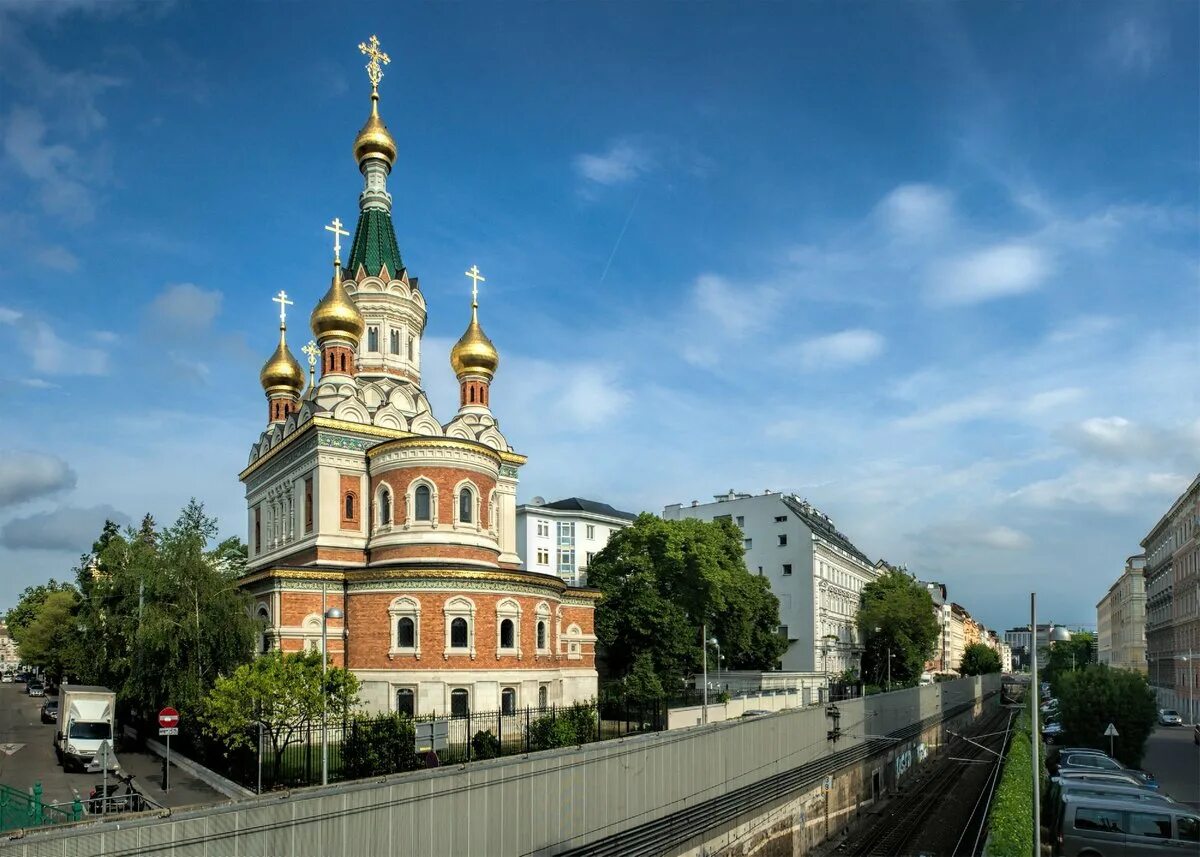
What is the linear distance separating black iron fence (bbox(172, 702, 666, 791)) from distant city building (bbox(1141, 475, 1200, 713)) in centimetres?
3892

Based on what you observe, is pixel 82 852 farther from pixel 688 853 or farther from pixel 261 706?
pixel 261 706

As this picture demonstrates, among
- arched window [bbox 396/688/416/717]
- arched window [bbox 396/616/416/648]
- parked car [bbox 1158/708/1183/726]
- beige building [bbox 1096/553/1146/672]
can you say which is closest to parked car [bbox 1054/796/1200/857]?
arched window [bbox 396/688/416/717]

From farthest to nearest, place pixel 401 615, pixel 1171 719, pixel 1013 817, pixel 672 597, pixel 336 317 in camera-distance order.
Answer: pixel 1171 719, pixel 672 597, pixel 336 317, pixel 401 615, pixel 1013 817

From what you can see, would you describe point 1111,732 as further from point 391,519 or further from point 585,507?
point 585,507

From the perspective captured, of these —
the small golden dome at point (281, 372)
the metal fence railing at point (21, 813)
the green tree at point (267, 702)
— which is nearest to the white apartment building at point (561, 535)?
the small golden dome at point (281, 372)

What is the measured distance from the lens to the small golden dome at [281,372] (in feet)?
176

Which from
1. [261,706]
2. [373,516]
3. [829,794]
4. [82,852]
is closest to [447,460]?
[373,516]

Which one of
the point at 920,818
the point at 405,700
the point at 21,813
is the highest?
the point at 21,813

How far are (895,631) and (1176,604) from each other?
19493 millimetres

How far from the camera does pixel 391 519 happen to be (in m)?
41.9

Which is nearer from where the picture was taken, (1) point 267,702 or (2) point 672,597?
(1) point 267,702

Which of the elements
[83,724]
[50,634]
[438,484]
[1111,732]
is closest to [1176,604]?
[1111,732]

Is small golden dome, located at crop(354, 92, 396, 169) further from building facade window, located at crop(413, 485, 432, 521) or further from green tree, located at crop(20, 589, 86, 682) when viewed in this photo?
green tree, located at crop(20, 589, 86, 682)

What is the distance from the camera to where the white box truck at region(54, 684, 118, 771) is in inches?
1208
